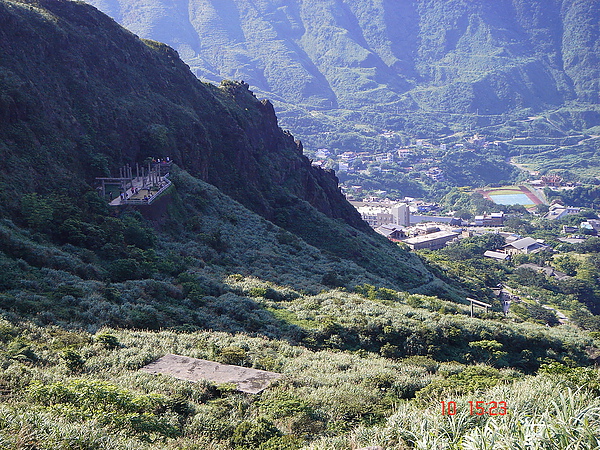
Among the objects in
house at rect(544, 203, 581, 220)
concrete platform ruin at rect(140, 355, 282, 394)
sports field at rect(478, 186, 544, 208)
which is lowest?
concrete platform ruin at rect(140, 355, 282, 394)

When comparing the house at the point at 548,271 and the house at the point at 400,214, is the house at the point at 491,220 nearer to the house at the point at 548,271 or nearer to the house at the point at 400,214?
the house at the point at 400,214

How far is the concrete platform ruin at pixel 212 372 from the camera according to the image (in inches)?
504

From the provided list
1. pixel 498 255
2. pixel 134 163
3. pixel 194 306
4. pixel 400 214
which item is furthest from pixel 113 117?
pixel 400 214

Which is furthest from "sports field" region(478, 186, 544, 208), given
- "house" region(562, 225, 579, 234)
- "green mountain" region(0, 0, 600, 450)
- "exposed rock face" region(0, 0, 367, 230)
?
"green mountain" region(0, 0, 600, 450)

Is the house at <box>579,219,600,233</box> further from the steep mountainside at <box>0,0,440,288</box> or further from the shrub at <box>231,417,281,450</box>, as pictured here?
the shrub at <box>231,417,281,450</box>

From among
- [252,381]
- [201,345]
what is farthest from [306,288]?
[252,381]

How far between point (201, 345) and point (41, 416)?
7.11m

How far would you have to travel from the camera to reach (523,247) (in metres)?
95.1

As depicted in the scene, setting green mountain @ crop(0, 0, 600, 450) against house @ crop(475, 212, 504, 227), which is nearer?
green mountain @ crop(0, 0, 600, 450)

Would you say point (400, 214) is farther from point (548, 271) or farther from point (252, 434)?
point (252, 434)

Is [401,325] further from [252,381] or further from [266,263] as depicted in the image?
[266,263]
